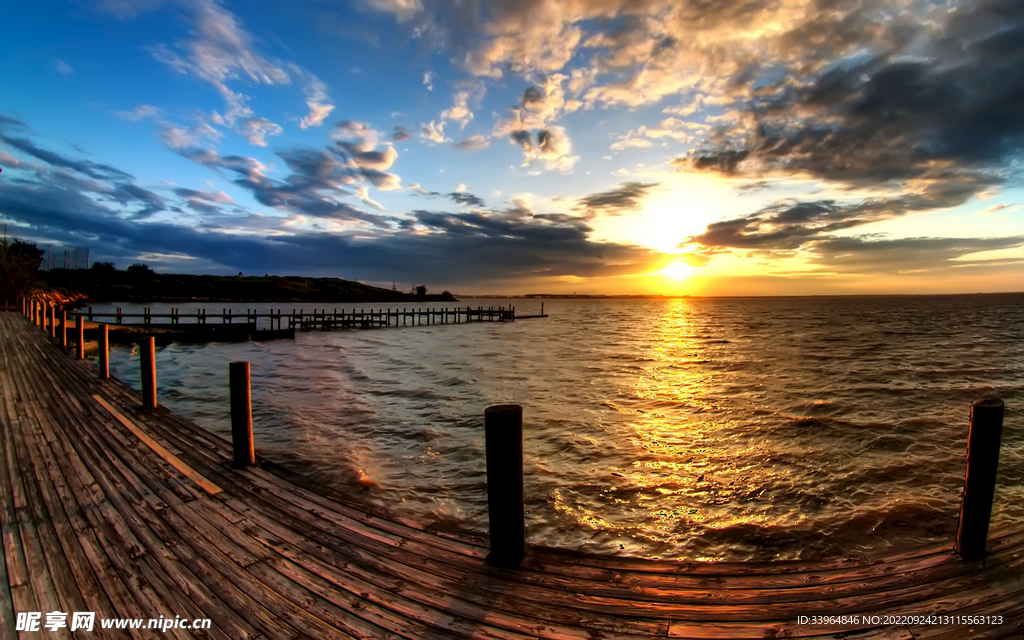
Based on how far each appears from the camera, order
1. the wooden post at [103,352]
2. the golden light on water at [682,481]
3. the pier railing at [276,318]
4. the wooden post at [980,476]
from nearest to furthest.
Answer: the wooden post at [980,476] → the golden light on water at [682,481] → the wooden post at [103,352] → the pier railing at [276,318]

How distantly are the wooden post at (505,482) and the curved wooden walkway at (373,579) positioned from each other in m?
0.18

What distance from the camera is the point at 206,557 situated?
3.60 metres

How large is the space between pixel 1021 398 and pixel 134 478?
25.1 metres

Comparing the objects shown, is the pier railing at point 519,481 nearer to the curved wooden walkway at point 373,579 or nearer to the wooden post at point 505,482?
the wooden post at point 505,482

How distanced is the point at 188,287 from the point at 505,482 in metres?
157

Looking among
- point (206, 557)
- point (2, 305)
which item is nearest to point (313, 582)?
point (206, 557)

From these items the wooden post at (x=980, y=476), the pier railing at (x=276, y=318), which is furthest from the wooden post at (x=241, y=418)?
the pier railing at (x=276, y=318)

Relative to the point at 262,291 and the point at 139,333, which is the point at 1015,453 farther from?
the point at 262,291

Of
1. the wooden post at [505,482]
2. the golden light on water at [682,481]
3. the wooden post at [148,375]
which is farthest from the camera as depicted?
the wooden post at [148,375]

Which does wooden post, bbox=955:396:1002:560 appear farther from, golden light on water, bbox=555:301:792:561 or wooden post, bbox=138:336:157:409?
wooden post, bbox=138:336:157:409

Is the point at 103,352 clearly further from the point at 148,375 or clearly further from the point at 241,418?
the point at 241,418

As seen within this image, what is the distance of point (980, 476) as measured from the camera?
3949 mm

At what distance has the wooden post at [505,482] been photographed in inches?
144

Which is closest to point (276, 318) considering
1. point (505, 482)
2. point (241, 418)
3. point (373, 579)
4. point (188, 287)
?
point (241, 418)
